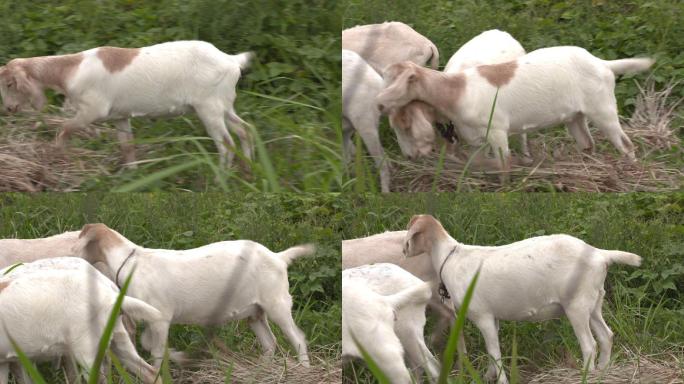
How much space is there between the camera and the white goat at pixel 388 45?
16.6ft

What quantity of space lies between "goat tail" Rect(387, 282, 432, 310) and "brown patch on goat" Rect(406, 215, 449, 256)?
0.40 metres

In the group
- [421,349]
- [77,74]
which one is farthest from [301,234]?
[77,74]

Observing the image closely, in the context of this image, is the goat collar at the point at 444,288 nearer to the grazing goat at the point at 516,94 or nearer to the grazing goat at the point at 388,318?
the grazing goat at the point at 388,318

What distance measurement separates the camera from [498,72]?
445cm

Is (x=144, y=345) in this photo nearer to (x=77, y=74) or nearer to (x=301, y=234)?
(x=301, y=234)

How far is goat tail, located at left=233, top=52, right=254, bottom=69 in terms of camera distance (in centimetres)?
473

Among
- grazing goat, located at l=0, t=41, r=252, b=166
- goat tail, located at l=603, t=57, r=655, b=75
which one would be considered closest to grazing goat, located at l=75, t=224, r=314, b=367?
grazing goat, located at l=0, t=41, r=252, b=166

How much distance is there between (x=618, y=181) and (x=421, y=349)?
1276 mm

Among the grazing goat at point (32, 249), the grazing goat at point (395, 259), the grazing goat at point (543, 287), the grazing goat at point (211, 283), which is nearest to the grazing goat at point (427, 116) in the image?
the grazing goat at point (395, 259)

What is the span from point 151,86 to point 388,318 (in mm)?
1488

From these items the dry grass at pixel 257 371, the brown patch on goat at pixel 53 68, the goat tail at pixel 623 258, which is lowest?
the dry grass at pixel 257 371

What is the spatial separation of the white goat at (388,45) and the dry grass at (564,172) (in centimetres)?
69

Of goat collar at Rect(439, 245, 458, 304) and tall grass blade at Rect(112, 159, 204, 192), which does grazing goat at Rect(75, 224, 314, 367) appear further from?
goat collar at Rect(439, 245, 458, 304)

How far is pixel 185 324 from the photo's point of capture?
4371 millimetres
